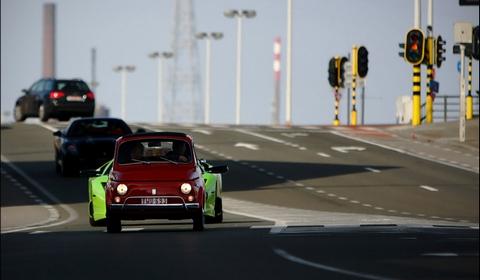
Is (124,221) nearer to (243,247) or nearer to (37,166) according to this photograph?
(243,247)

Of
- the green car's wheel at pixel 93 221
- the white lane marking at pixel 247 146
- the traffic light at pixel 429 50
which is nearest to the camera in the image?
the green car's wheel at pixel 93 221

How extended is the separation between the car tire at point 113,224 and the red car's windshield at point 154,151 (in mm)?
497

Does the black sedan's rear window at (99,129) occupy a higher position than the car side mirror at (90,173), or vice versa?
the black sedan's rear window at (99,129)

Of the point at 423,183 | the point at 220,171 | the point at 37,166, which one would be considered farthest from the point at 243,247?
the point at 423,183

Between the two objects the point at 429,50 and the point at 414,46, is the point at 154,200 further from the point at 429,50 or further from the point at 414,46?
the point at 429,50

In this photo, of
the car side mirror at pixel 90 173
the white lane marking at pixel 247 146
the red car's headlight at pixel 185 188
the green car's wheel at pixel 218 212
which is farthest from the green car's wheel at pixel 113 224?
the white lane marking at pixel 247 146

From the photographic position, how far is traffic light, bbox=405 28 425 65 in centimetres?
1802

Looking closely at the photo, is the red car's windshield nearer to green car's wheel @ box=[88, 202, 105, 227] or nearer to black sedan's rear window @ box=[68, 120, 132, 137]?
green car's wheel @ box=[88, 202, 105, 227]

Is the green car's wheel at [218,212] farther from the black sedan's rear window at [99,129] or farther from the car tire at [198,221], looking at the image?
the black sedan's rear window at [99,129]

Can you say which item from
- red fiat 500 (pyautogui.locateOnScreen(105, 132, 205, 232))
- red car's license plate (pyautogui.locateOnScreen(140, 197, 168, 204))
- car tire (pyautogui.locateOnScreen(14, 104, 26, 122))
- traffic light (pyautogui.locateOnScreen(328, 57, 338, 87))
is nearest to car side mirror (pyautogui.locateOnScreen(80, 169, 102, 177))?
red fiat 500 (pyautogui.locateOnScreen(105, 132, 205, 232))

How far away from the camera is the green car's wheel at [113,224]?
44.6ft

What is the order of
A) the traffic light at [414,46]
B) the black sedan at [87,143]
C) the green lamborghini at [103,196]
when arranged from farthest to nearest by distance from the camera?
the traffic light at [414,46]
the black sedan at [87,143]
the green lamborghini at [103,196]

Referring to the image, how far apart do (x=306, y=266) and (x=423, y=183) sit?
3741 cm

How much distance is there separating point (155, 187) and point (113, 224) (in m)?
0.94
